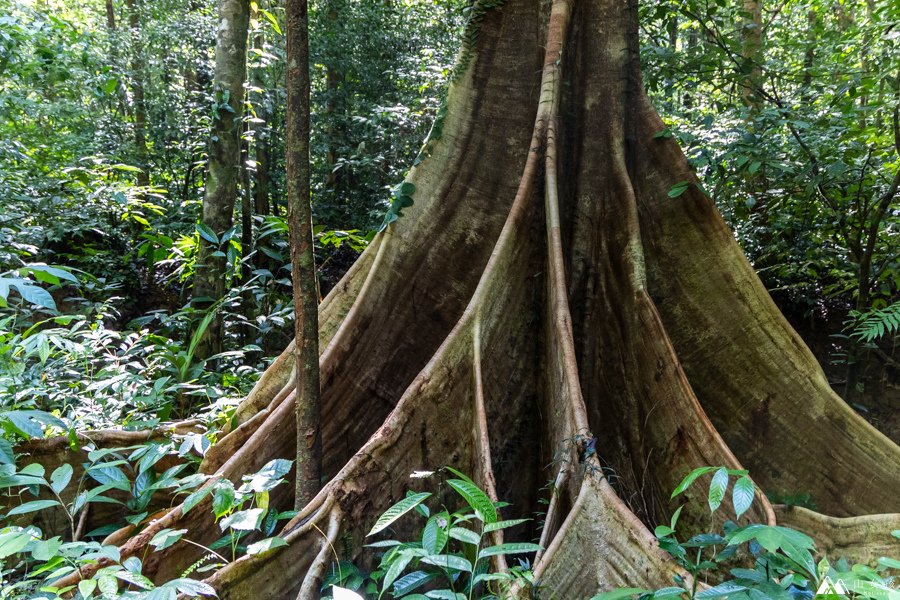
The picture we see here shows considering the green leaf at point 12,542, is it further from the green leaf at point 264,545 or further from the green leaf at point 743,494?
the green leaf at point 743,494

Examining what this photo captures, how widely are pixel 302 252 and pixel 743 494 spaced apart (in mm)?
1793

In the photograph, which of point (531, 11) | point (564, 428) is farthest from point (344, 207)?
point (564, 428)

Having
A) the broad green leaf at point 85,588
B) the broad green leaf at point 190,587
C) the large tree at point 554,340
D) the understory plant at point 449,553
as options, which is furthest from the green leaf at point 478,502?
the broad green leaf at point 85,588

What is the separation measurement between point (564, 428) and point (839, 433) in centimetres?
174

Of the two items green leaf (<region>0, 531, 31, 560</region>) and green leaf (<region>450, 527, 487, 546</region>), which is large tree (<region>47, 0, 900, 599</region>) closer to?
green leaf (<region>450, 527, 487, 546</region>)

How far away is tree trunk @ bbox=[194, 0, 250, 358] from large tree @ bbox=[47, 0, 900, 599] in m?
2.16

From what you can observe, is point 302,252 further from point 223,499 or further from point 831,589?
point 831,589

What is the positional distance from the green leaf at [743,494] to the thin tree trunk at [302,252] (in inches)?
64.5

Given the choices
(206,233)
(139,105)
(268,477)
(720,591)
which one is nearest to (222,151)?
(206,233)

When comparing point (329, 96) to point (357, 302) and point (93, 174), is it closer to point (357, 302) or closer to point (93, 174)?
point (93, 174)

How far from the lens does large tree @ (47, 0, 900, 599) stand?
8.91ft

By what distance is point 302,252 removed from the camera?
253cm

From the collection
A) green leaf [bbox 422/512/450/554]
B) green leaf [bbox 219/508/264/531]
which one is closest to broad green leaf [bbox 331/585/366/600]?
green leaf [bbox 422/512/450/554]

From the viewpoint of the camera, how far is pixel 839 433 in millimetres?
3316
